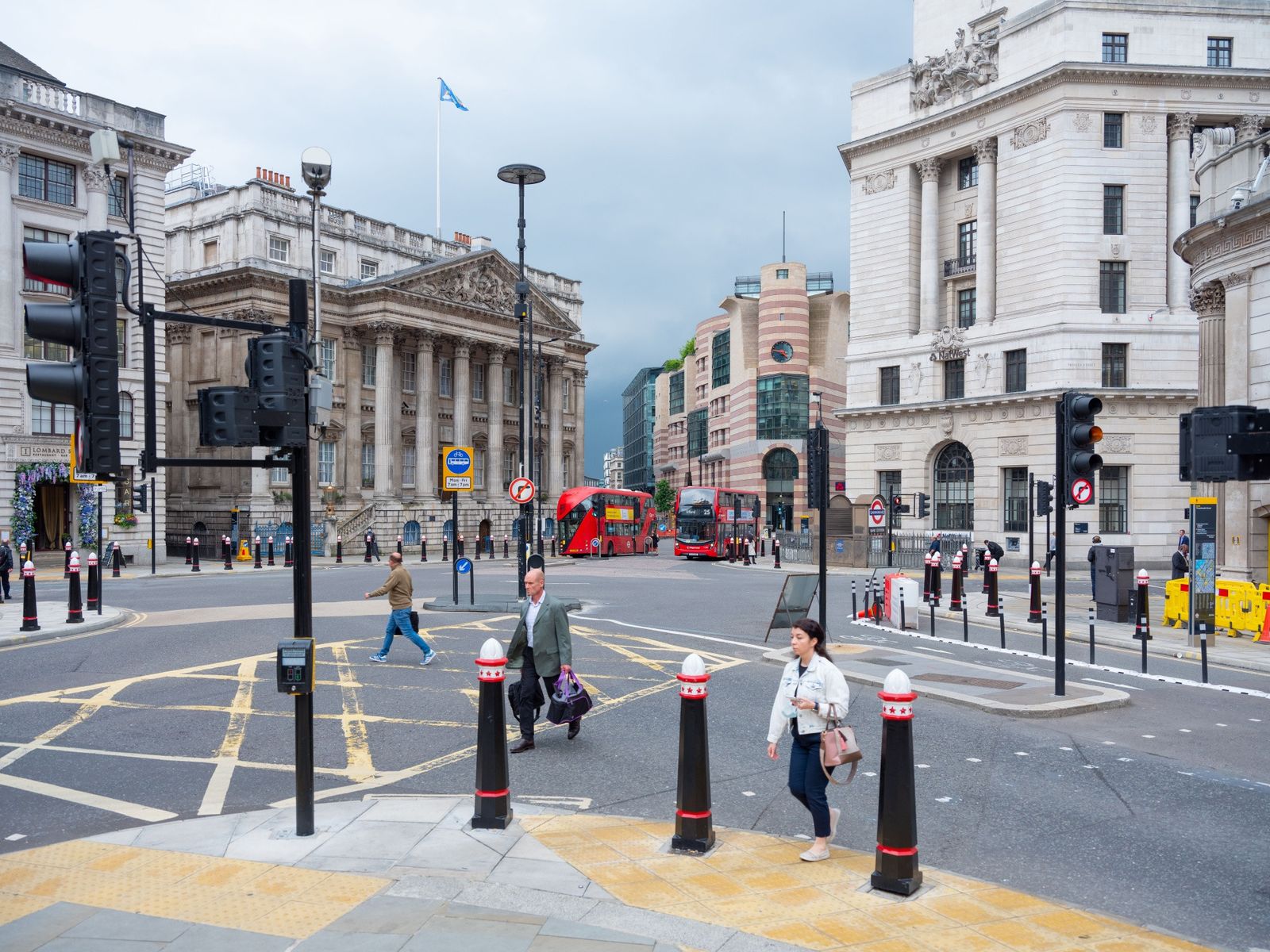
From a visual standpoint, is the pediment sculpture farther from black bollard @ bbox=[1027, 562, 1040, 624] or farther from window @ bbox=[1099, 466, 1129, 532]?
black bollard @ bbox=[1027, 562, 1040, 624]

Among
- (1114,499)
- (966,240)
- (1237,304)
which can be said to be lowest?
(1114,499)

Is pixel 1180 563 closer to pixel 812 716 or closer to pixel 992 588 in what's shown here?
pixel 992 588

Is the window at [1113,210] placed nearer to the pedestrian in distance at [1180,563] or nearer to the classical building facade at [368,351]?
the pedestrian in distance at [1180,563]

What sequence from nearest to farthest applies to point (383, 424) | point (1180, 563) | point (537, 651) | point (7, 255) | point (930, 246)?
point (537, 651) → point (1180, 563) → point (7, 255) → point (930, 246) → point (383, 424)

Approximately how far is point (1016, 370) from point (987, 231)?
658 centimetres

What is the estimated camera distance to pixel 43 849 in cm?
633

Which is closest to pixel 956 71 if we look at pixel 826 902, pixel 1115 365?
pixel 1115 365

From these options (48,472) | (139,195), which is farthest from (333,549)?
(139,195)

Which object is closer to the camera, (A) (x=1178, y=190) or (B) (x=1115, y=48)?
(A) (x=1178, y=190)

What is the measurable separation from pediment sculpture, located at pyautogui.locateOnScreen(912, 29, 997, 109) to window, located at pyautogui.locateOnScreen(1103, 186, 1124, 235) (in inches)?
296

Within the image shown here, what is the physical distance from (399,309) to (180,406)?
12.8m

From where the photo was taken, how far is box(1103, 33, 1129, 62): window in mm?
41250

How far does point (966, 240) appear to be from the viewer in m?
45.8

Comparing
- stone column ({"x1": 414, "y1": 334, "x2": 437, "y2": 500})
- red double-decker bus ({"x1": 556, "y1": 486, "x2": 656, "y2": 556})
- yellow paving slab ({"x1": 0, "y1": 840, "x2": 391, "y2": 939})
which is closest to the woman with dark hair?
yellow paving slab ({"x1": 0, "y1": 840, "x2": 391, "y2": 939})
